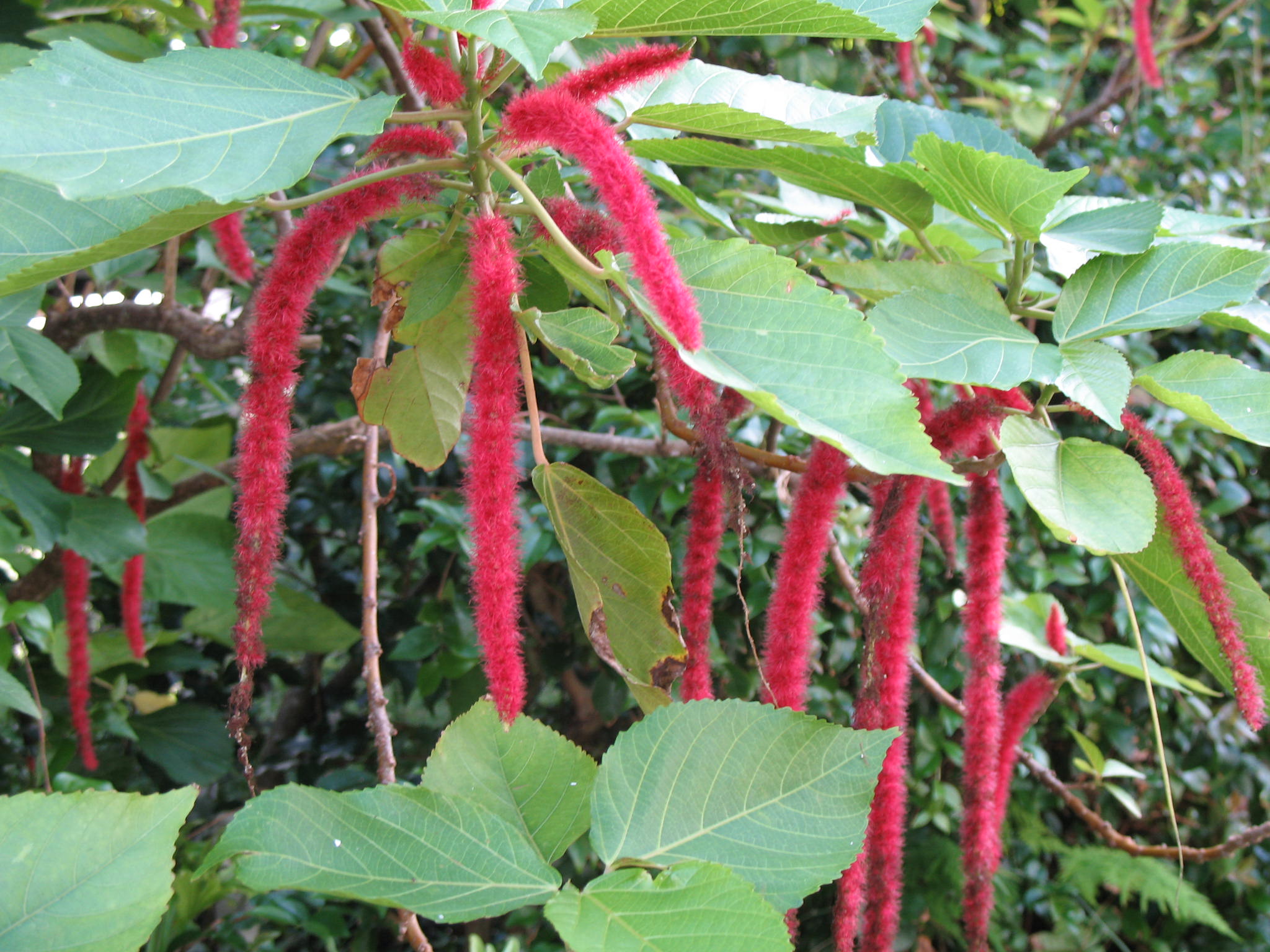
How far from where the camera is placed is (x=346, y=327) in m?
1.77

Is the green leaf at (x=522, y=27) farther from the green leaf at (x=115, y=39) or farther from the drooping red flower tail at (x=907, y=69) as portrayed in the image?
the drooping red flower tail at (x=907, y=69)

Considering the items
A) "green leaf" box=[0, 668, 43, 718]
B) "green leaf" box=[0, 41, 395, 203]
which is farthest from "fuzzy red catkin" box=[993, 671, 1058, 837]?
"green leaf" box=[0, 668, 43, 718]

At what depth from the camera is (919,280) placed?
0.68m

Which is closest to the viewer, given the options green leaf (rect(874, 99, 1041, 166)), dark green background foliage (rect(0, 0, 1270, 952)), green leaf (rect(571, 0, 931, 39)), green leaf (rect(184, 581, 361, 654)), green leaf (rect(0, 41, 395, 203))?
green leaf (rect(0, 41, 395, 203))

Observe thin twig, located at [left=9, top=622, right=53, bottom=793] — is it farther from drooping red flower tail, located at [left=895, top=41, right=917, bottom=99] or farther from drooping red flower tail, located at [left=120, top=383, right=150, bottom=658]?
drooping red flower tail, located at [left=895, top=41, right=917, bottom=99]

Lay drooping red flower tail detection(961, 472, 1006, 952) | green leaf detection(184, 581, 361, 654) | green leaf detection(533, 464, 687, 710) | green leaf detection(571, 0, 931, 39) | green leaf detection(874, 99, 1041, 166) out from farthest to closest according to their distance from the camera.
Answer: green leaf detection(184, 581, 361, 654) < green leaf detection(874, 99, 1041, 166) < drooping red flower tail detection(961, 472, 1006, 952) < green leaf detection(533, 464, 687, 710) < green leaf detection(571, 0, 931, 39)

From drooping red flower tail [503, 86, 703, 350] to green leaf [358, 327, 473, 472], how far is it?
0.27 metres

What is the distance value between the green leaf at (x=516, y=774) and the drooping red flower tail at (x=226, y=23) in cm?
70

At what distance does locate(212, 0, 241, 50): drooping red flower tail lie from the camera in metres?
0.89

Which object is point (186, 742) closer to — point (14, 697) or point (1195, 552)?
point (14, 697)

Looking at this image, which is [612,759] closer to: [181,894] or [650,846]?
[650,846]

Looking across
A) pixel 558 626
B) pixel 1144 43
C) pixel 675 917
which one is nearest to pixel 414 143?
pixel 675 917

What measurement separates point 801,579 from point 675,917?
24 cm

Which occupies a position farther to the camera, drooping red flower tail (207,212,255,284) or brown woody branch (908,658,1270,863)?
brown woody branch (908,658,1270,863)
